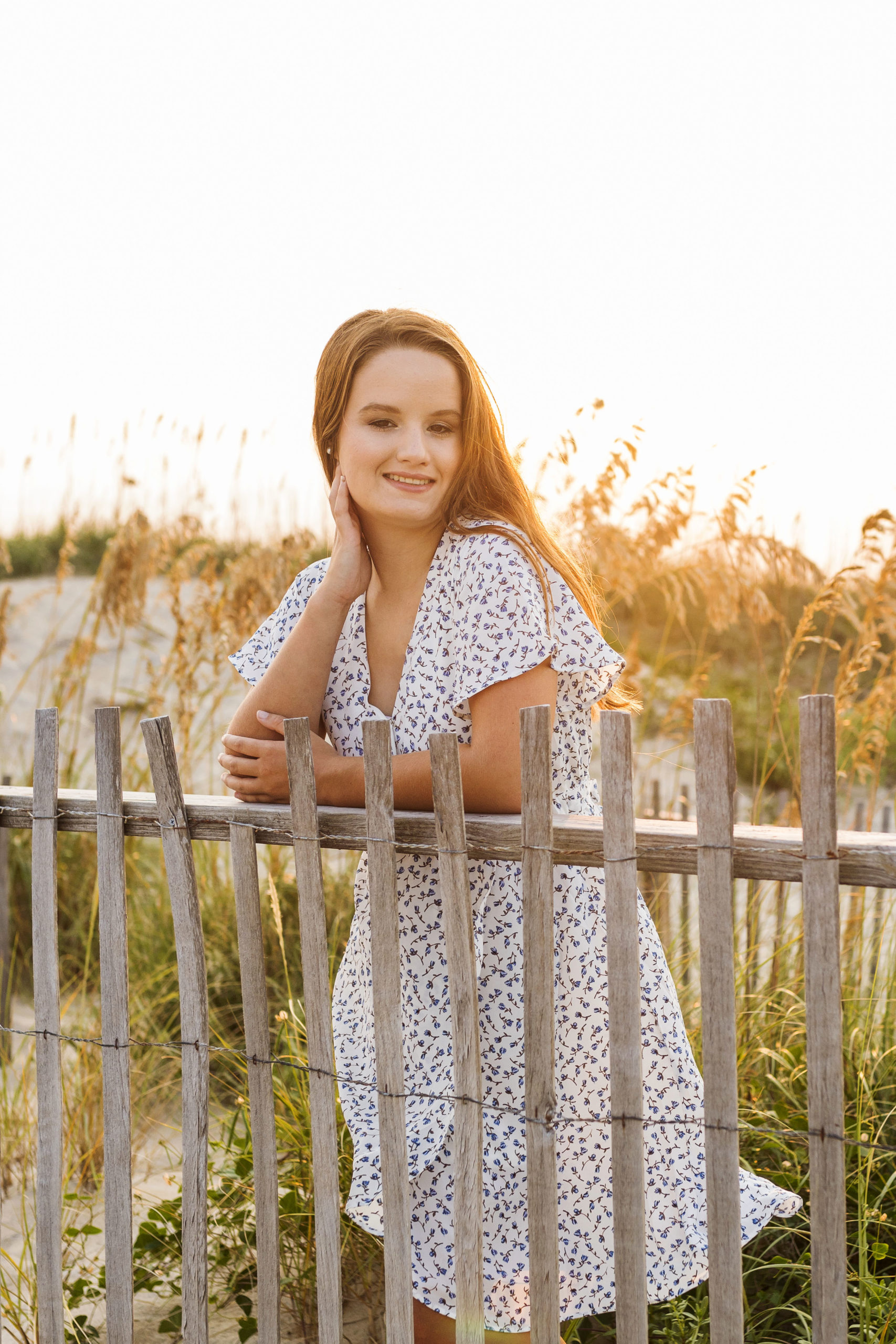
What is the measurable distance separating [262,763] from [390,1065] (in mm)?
490

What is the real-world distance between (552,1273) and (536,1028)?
343 millimetres

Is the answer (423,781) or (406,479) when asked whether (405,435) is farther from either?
(423,781)

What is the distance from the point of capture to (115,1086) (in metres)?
1.88

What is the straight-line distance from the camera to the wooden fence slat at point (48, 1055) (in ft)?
6.34

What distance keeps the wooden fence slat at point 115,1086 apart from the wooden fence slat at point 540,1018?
75 cm

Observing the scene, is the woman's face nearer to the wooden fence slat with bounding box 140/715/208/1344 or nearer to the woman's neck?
the woman's neck

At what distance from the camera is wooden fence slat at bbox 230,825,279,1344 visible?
1.74 metres

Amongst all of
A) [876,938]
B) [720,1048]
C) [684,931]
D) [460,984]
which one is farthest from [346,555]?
[684,931]

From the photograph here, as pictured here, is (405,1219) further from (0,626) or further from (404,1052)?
(0,626)

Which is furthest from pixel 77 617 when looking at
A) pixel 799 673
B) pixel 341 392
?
pixel 341 392

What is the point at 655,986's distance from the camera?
67.9 inches

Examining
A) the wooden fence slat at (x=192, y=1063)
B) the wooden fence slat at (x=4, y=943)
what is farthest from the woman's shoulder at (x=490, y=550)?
the wooden fence slat at (x=4, y=943)

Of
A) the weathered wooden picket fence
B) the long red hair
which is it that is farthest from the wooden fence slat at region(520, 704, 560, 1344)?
the long red hair

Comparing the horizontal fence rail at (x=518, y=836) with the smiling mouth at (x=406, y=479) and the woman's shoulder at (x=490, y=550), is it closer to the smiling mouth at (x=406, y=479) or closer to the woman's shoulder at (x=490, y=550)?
the woman's shoulder at (x=490, y=550)
